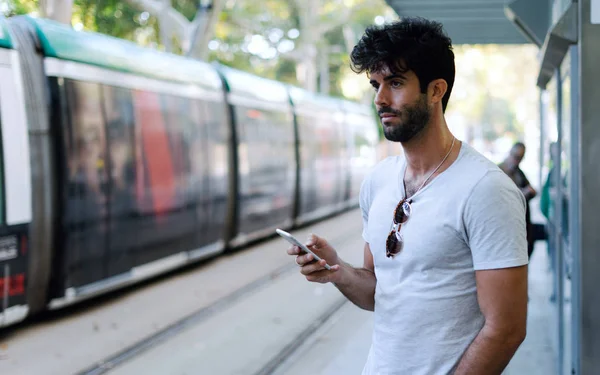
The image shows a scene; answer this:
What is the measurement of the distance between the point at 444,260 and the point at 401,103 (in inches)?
16.6

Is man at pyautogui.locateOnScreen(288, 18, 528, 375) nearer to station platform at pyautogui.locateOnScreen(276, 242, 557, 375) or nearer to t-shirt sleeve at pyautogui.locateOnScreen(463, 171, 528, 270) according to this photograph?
t-shirt sleeve at pyautogui.locateOnScreen(463, 171, 528, 270)

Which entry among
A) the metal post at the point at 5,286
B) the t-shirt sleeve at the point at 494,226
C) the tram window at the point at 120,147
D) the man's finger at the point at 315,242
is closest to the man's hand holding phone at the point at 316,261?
the man's finger at the point at 315,242

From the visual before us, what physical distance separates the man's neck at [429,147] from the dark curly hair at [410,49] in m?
0.11

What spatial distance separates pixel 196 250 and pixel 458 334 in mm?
8687

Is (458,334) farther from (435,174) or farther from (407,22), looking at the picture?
(407,22)

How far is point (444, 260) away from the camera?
1835 mm

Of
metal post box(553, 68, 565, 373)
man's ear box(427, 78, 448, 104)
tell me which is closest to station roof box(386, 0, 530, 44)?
metal post box(553, 68, 565, 373)

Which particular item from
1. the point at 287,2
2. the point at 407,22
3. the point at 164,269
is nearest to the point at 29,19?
the point at 164,269

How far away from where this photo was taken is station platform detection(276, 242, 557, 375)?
19.0 feet

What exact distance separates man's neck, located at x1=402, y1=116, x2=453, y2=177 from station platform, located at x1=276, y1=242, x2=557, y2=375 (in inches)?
154

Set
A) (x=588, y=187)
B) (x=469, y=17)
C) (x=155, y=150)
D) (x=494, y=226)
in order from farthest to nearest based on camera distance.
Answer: (x=155, y=150), (x=469, y=17), (x=588, y=187), (x=494, y=226)

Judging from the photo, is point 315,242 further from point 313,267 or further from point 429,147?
point 429,147

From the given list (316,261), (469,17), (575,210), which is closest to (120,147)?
(469,17)

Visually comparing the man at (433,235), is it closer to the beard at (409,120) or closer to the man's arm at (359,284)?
the beard at (409,120)
